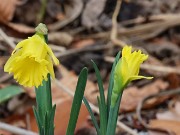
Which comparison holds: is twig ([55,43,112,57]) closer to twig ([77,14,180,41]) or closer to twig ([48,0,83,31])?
twig ([77,14,180,41])

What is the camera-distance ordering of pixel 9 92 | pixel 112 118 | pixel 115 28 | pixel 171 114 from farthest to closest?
pixel 115 28, pixel 171 114, pixel 9 92, pixel 112 118

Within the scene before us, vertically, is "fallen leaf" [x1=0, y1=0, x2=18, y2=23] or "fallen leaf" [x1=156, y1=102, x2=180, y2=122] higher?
"fallen leaf" [x1=0, y1=0, x2=18, y2=23]

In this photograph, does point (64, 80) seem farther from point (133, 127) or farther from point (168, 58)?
point (168, 58)

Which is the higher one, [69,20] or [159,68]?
[69,20]

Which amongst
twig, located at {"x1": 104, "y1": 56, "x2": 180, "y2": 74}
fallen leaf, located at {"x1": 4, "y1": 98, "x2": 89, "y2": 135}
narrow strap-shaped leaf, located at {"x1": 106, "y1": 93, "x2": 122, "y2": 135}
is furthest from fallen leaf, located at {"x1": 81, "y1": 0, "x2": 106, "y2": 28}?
narrow strap-shaped leaf, located at {"x1": 106, "y1": 93, "x2": 122, "y2": 135}

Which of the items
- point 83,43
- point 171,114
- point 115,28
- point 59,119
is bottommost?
point 59,119

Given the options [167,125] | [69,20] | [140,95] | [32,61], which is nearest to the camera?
[32,61]

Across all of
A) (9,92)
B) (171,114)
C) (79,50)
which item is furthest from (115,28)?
(9,92)

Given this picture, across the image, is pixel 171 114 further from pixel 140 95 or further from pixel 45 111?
Answer: pixel 45 111
